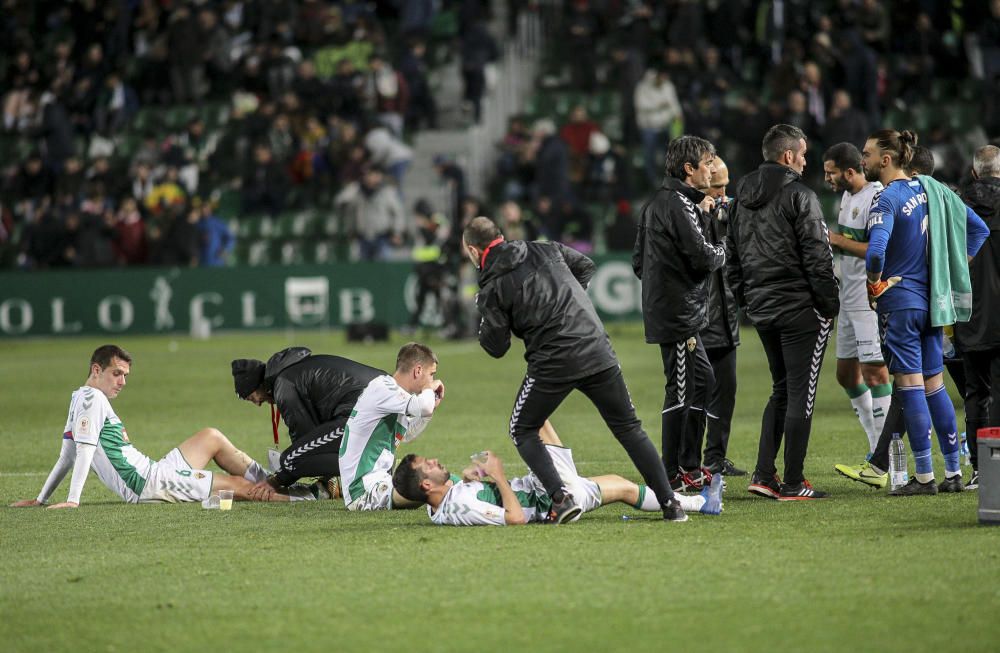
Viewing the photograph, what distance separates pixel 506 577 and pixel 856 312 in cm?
421

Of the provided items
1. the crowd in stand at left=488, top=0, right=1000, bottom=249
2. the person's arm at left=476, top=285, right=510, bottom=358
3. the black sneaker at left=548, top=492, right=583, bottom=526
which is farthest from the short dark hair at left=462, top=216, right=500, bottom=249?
the crowd in stand at left=488, top=0, right=1000, bottom=249

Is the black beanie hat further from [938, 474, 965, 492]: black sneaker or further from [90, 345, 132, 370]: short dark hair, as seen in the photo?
[938, 474, 965, 492]: black sneaker

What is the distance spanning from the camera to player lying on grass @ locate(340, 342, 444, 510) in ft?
27.4

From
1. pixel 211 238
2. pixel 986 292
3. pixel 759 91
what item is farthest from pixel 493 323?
pixel 211 238

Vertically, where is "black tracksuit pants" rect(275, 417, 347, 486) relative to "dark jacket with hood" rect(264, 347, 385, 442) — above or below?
below

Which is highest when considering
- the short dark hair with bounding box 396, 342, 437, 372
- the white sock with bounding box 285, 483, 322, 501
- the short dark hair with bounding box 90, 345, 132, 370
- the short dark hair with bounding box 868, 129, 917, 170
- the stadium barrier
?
Answer: the short dark hair with bounding box 868, 129, 917, 170

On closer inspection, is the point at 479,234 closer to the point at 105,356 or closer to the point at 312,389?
the point at 312,389

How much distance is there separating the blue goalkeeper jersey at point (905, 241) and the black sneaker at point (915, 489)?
41.8 inches

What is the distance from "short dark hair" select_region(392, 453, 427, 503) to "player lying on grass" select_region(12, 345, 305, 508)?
1527 millimetres

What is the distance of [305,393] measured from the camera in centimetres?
942

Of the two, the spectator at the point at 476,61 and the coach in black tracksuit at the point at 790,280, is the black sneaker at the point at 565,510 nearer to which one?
the coach in black tracksuit at the point at 790,280

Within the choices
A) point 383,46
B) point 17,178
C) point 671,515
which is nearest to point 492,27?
point 383,46

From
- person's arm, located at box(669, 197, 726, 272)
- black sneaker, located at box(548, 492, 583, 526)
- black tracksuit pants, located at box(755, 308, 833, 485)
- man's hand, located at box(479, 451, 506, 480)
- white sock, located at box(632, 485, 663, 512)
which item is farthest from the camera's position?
black tracksuit pants, located at box(755, 308, 833, 485)

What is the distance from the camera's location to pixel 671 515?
25.8 feet
